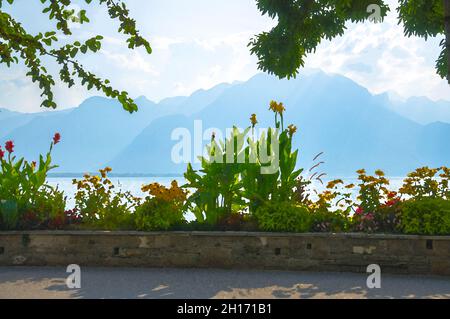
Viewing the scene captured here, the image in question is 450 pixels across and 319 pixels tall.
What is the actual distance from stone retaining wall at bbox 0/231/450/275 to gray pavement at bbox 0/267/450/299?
22cm

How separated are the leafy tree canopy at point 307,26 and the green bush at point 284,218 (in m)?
6.88

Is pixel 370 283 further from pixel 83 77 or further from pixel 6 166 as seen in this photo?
pixel 6 166

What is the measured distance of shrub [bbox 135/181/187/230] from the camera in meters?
8.20

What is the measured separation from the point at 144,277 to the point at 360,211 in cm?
388

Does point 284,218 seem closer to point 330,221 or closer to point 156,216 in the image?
point 330,221

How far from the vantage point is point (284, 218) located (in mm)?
7996

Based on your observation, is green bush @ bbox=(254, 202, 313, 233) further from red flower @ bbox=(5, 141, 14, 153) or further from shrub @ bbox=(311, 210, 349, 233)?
red flower @ bbox=(5, 141, 14, 153)

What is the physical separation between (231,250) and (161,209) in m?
1.43

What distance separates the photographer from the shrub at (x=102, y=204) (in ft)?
27.9

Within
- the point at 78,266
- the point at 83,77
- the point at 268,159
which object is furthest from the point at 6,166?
the point at 83,77

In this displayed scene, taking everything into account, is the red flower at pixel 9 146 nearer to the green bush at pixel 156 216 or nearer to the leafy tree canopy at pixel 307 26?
the green bush at pixel 156 216

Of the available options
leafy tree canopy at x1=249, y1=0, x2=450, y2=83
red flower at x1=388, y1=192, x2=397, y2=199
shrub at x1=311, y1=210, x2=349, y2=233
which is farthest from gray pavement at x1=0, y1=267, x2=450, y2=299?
leafy tree canopy at x1=249, y1=0, x2=450, y2=83

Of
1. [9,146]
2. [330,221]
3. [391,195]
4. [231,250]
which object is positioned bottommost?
[231,250]

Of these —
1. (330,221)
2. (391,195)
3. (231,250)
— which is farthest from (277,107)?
(231,250)
